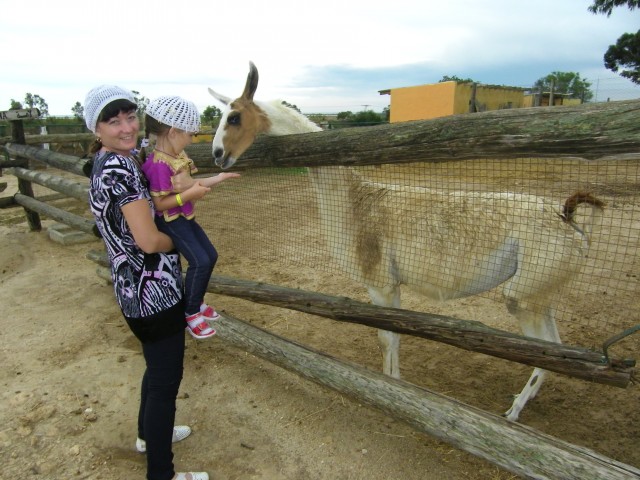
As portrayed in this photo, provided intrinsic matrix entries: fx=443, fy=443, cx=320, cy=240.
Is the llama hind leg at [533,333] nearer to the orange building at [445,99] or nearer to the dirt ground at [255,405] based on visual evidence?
the dirt ground at [255,405]

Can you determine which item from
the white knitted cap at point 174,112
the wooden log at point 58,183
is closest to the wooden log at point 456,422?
the white knitted cap at point 174,112

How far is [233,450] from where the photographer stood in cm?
299

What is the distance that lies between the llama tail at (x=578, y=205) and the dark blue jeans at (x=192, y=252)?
236cm

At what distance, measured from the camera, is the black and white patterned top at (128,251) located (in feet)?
6.50

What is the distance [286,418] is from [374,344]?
1.47 metres

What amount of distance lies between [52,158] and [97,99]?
5990 mm

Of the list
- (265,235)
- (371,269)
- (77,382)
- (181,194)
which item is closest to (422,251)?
(371,269)

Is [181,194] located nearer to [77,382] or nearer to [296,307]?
[296,307]

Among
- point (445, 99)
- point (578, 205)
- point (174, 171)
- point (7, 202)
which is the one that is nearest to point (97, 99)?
point (174, 171)

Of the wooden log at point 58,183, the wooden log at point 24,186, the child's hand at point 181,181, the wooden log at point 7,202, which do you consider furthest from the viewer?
the wooden log at point 7,202

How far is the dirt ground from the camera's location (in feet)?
9.39

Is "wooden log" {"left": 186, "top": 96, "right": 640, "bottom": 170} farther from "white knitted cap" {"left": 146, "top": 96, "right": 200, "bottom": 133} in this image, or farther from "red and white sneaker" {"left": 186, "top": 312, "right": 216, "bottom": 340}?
"red and white sneaker" {"left": 186, "top": 312, "right": 216, "bottom": 340}

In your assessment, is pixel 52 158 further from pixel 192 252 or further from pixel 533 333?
pixel 533 333

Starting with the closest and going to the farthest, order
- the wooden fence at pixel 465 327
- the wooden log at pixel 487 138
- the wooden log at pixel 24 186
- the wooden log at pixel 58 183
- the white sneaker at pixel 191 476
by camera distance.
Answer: the wooden log at pixel 487 138 < the wooden fence at pixel 465 327 < the white sneaker at pixel 191 476 < the wooden log at pixel 58 183 < the wooden log at pixel 24 186
